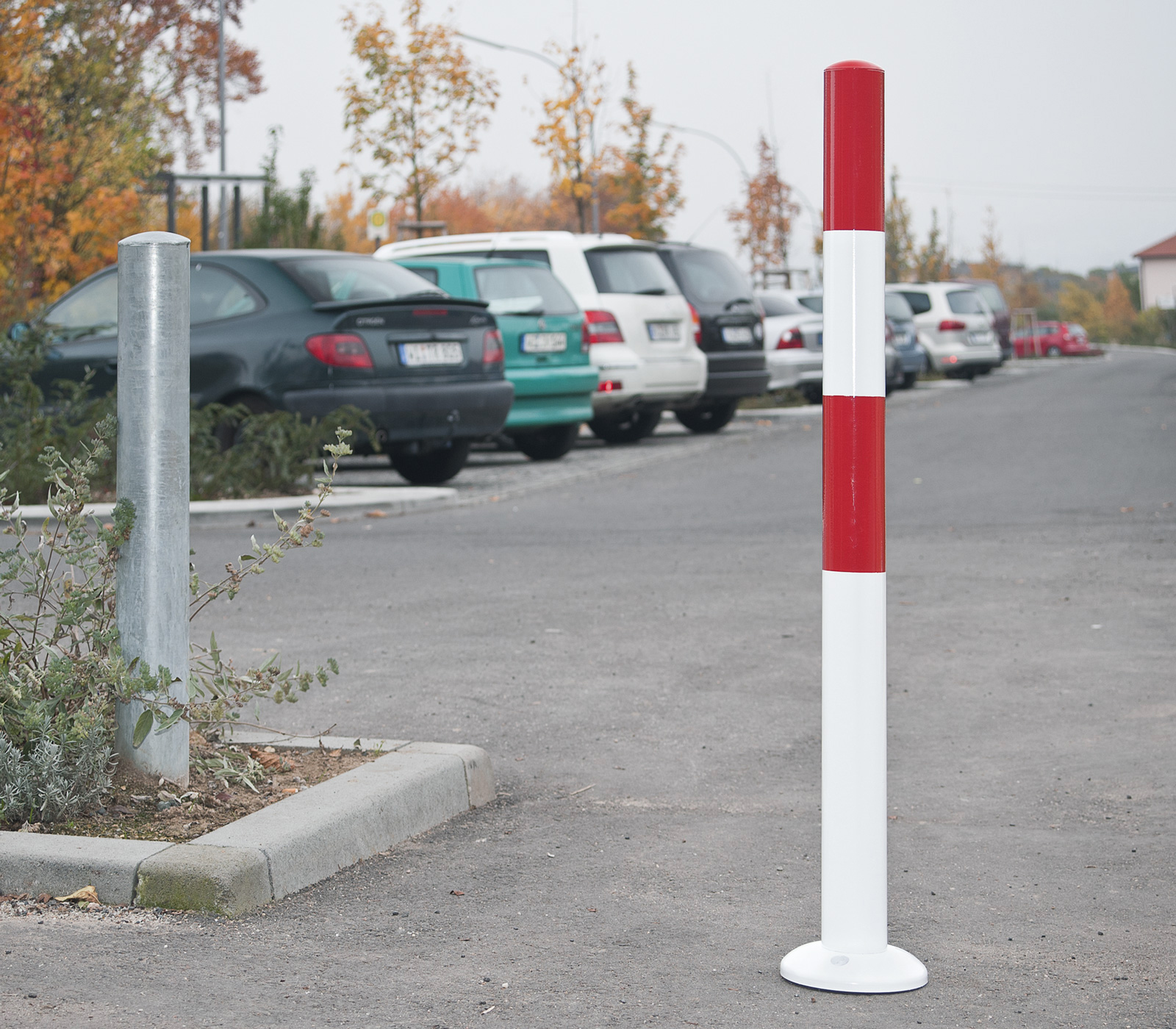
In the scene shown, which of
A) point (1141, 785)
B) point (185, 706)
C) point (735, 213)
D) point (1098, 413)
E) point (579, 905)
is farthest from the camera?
point (735, 213)

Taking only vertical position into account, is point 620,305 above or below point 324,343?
above

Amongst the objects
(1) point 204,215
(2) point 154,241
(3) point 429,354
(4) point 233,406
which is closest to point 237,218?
(1) point 204,215

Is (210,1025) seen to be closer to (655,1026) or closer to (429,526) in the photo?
(655,1026)

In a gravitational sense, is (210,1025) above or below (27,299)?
below

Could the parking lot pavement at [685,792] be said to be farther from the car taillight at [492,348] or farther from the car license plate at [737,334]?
the car license plate at [737,334]

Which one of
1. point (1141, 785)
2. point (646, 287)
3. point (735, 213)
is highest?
point (735, 213)

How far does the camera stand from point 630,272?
54.3 ft

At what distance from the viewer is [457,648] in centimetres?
616

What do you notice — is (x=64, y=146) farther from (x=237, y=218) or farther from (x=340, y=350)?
(x=340, y=350)

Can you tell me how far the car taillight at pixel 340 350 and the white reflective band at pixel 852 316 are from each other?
28.7 ft

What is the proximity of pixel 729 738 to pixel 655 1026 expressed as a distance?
2.18 m

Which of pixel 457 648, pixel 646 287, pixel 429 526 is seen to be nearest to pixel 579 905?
pixel 457 648

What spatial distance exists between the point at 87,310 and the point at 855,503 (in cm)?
1035

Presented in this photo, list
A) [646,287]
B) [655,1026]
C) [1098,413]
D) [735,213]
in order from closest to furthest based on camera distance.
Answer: [655,1026]
[646,287]
[1098,413]
[735,213]
